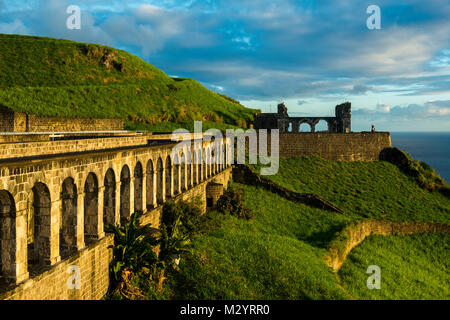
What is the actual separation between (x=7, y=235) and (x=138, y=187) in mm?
7893

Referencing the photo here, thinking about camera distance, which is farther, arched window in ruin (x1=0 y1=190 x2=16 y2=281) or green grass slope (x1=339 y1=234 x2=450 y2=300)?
green grass slope (x1=339 y1=234 x2=450 y2=300)

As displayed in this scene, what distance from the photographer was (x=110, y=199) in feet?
46.8

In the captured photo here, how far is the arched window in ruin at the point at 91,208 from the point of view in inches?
510

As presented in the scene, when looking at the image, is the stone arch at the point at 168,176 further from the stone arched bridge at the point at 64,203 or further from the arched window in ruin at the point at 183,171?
the arched window in ruin at the point at 183,171

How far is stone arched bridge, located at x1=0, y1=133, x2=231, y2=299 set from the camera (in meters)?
9.12

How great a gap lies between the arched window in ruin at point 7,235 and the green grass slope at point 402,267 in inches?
631

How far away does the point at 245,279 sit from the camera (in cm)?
1625

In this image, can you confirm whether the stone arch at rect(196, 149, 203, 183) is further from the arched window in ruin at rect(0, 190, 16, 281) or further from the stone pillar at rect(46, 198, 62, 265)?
the arched window in ruin at rect(0, 190, 16, 281)

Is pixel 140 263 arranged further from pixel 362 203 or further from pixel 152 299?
pixel 362 203

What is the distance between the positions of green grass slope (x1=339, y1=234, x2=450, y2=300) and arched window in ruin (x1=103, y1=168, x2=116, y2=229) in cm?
1282
